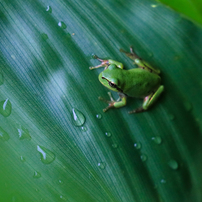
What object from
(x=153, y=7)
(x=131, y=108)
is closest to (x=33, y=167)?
(x=131, y=108)

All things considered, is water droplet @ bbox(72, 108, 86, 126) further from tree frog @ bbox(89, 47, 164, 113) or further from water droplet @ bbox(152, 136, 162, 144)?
water droplet @ bbox(152, 136, 162, 144)

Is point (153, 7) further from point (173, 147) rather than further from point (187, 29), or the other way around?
point (173, 147)

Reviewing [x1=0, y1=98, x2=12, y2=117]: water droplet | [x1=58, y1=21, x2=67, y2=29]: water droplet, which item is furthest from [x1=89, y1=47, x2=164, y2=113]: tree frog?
[x1=0, y1=98, x2=12, y2=117]: water droplet

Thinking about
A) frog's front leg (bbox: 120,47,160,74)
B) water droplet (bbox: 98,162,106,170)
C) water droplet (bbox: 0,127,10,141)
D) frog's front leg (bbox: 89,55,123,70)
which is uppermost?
water droplet (bbox: 0,127,10,141)

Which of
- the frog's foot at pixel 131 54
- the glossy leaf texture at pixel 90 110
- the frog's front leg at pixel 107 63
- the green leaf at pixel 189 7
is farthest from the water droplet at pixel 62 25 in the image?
the green leaf at pixel 189 7

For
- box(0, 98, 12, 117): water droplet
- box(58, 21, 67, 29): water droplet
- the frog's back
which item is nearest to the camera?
box(0, 98, 12, 117): water droplet

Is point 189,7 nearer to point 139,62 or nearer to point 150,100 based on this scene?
point 139,62

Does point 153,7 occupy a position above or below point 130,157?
above
